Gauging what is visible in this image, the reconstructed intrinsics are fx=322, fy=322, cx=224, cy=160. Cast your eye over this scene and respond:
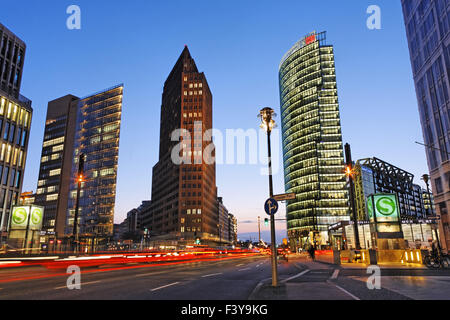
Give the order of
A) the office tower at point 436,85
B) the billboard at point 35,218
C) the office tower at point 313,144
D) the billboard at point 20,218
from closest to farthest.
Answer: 1. the billboard at point 20,218
2. the billboard at point 35,218
3. the office tower at point 436,85
4. the office tower at point 313,144

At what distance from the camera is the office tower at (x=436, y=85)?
45969mm

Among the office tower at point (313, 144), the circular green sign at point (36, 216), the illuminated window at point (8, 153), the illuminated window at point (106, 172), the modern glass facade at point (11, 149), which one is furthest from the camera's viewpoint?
the illuminated window at point (106, 172)

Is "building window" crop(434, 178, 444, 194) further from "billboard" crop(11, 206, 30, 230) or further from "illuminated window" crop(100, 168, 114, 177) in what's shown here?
"illuminated window" crop(100, 168, 114, 177)

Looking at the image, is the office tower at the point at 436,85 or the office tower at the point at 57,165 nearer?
the office tower at the point at 436,85

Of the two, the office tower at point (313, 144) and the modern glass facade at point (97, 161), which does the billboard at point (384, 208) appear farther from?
the modern glass facade at point (97, 161)

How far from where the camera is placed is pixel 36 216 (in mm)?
37188

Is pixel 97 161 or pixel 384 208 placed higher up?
pixel 97 161

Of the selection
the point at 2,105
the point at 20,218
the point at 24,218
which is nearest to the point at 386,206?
the point at 24,218

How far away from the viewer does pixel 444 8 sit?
4522 centimetres

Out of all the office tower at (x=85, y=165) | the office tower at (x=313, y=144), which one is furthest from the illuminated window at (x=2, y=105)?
the office tower at (x=313, y=144)

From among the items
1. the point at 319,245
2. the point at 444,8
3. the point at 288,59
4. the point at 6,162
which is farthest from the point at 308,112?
the point at 6,162

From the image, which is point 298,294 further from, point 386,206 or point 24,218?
point 24,218

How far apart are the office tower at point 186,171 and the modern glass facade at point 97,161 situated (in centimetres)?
2333

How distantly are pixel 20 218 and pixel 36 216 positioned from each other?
1561mm
